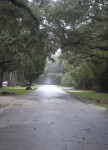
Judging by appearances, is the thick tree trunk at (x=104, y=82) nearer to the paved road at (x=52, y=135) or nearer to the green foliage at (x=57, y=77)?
the paved road at (x=52, y=135)

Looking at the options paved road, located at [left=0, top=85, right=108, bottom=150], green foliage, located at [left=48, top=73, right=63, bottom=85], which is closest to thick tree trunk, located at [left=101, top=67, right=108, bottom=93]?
paved road, located at [left=0, top=85, right=108, bottom=150]

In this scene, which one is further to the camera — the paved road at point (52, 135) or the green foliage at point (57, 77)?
the green foliage at point (57, 77)

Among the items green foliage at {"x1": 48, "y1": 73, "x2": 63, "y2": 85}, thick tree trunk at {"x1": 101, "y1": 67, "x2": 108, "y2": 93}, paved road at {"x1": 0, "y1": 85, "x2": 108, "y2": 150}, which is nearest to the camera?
paved road at {"x1": 0, "y1": 85, "x2": 108, "y2": 150}

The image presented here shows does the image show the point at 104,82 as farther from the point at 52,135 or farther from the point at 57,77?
the point at 57,77

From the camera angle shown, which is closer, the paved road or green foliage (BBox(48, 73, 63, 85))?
the paved road

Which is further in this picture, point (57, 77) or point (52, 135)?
point (57, 77)

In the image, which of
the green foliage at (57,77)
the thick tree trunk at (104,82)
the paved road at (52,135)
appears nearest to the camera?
the paved road at (52,135)

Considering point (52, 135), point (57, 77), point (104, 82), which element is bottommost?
point (52, 135)

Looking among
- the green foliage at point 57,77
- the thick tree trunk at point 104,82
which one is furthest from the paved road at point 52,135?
the green foliage at point 57,77

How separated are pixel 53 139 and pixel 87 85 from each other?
39.3 m

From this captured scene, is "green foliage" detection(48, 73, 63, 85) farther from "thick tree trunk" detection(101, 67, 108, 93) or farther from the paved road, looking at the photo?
the paved road

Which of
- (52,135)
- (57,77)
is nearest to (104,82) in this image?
(52,135)

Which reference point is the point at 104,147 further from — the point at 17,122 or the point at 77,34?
the point at 77,34

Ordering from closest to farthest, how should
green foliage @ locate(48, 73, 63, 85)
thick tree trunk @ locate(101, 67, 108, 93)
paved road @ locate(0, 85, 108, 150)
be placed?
paved road @ locate(0, 85, 108, 150) < thick tree trunk @ locate(101, 67, 108, 93) < green foliage @ locate(48, 73, 63, 85)
